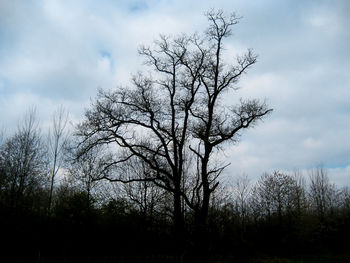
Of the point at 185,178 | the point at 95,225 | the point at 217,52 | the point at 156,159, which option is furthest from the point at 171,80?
the point at 95,225

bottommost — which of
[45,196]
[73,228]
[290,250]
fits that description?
[290,250]

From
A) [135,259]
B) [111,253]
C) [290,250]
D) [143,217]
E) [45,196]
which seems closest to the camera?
[135,259]

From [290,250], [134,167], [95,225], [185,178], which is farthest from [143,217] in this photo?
[290,250]

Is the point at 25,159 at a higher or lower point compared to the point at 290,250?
higher

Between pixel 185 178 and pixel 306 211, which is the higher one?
pixel 185 178

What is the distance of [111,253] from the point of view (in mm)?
14922

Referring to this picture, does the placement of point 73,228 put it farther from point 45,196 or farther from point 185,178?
point 185,178

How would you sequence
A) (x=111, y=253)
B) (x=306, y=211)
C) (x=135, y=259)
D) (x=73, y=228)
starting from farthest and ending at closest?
(x=306, y=211) < (x=73, y=228) < (x=111, y=253) < (x=135, y=259)

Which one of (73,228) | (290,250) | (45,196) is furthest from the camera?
(290,250)

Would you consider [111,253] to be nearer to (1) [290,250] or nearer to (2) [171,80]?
(2) [171,80]

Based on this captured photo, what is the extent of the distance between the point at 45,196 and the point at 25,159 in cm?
322

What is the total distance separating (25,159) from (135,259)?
1183cm

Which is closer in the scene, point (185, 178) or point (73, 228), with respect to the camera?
point (73, 228)

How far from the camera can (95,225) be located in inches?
646
